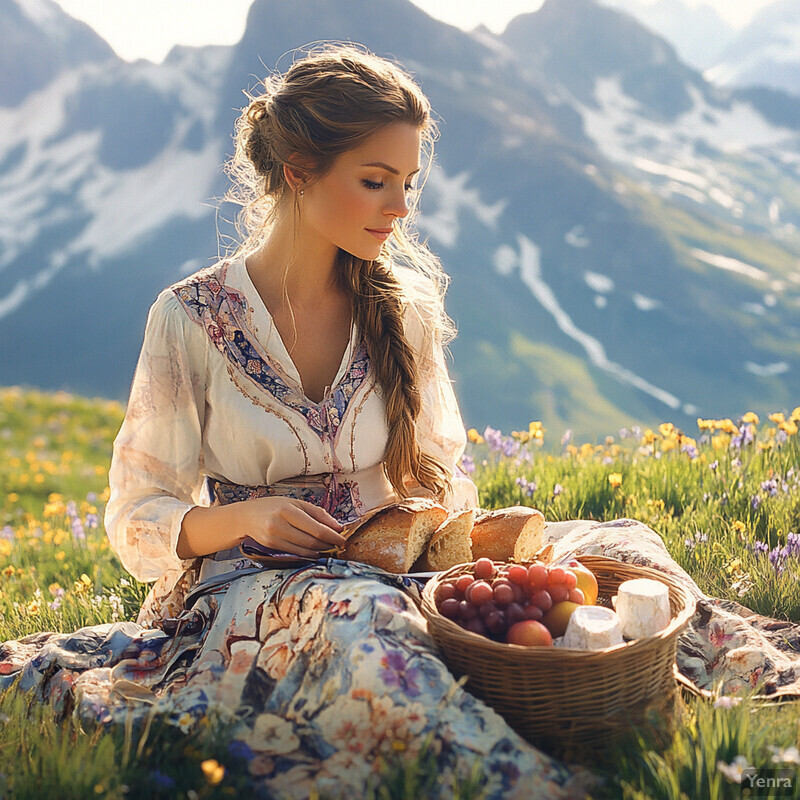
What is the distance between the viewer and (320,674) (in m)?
2.54

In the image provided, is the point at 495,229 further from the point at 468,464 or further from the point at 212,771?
the point at 212,771

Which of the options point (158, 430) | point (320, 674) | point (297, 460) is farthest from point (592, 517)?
point (320, 674)

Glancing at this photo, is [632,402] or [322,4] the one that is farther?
[322,4]

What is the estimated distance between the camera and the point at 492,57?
147 metres

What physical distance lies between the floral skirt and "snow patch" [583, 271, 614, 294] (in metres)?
93.7

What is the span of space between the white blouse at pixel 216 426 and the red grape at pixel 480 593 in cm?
99

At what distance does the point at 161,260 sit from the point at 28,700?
98.0 meters

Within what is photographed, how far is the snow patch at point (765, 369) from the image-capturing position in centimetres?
8338

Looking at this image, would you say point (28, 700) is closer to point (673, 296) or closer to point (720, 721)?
point (720, 721)

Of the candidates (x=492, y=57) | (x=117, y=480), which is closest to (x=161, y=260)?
(x=492, y=57)

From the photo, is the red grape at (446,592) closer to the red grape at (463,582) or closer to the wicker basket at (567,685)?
the red grape at (463,582)

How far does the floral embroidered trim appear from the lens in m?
3.42

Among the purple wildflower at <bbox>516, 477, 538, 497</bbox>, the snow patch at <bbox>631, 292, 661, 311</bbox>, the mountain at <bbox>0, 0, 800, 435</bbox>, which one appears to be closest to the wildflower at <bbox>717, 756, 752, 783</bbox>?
the purple wildflower at <bbox>516, 477, 538, 497</bbox>

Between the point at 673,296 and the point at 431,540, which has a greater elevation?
the point at 673,296
